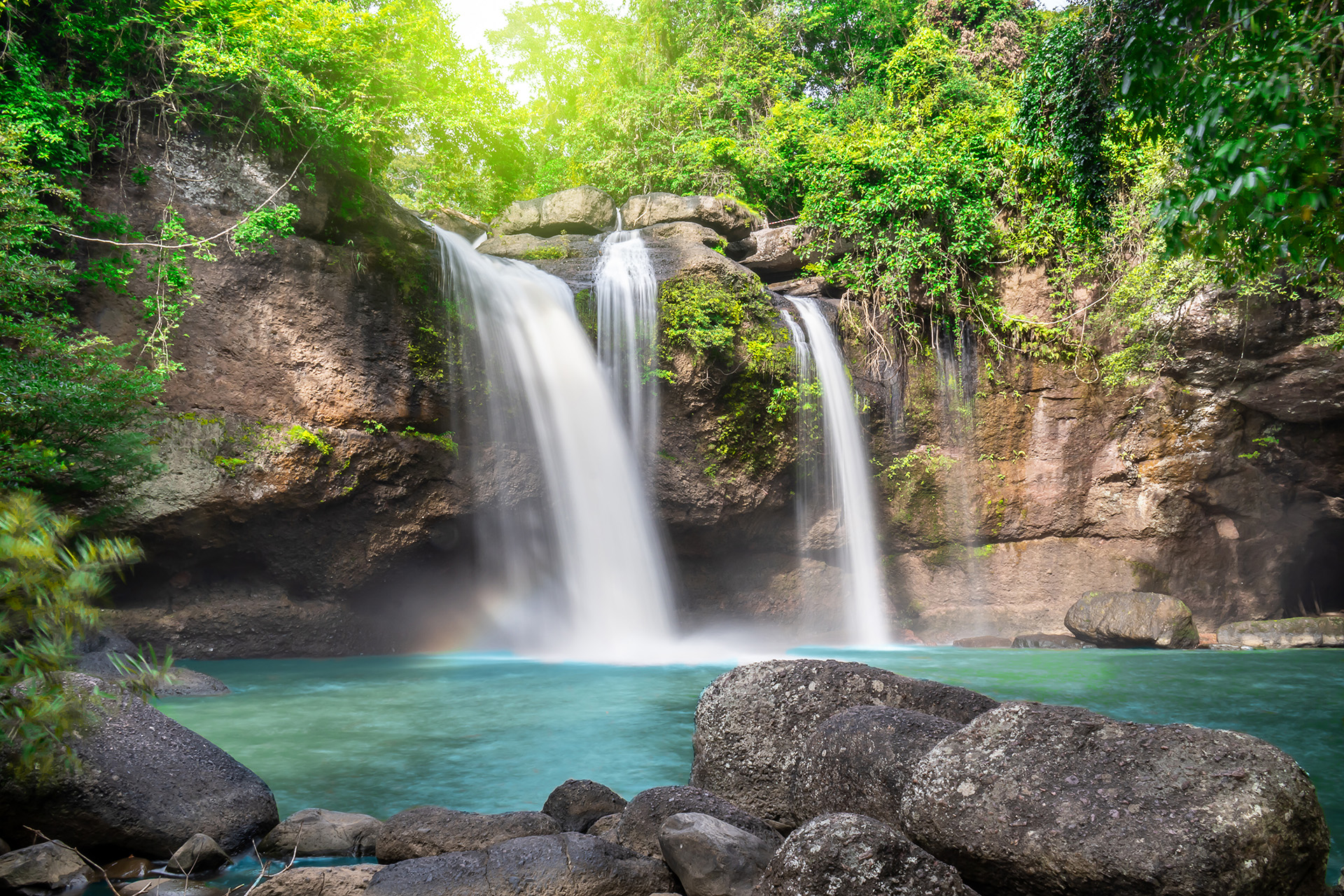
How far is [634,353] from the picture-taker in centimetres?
1497

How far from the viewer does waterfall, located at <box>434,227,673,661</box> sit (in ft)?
46.6

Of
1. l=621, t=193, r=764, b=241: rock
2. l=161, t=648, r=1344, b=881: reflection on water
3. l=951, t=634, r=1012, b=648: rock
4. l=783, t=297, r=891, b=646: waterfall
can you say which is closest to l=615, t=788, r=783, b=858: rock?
l=161, t=648, r=1344, b=881: reflection on water

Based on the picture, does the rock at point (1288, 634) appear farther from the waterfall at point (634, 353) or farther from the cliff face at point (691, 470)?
the waterfall at point (634, 353)

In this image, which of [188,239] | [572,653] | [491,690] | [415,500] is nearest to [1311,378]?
[572,653]

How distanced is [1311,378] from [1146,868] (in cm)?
1607

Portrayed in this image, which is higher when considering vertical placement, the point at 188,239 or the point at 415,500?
the point at 188,239

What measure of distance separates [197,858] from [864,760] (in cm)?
370

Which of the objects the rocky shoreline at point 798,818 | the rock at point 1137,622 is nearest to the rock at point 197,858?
the rocky shoreline at point 798,818

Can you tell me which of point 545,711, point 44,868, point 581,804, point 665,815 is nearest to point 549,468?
point 545,711

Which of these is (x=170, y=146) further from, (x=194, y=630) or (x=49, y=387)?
(x=194, y=630)

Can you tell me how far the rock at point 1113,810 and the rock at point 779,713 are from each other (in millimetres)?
1271

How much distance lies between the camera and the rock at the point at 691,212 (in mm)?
18516

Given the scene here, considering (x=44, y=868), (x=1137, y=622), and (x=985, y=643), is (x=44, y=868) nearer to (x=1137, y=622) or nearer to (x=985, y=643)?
(x=985, y=643)

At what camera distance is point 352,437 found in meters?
12.5
